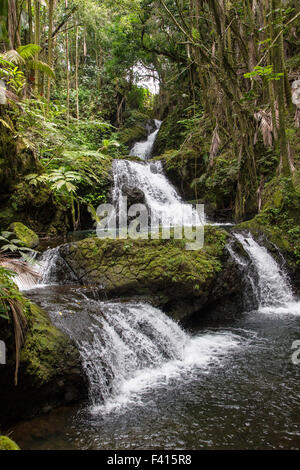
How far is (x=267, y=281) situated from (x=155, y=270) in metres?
3.19

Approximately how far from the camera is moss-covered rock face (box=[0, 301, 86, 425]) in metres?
3.29

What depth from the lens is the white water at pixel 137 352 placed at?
3.97 metres

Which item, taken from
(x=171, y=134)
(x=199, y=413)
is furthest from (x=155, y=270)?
(x=171, y=134)

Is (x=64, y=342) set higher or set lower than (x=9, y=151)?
lower

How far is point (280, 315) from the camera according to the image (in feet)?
21.6

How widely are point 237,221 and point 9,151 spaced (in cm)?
752

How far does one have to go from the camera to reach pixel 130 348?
4629mm

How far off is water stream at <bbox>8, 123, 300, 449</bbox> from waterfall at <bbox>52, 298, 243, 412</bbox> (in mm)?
15

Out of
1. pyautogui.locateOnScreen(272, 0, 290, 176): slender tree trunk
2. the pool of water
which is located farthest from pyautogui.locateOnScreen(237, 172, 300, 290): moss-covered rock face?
the pool of water

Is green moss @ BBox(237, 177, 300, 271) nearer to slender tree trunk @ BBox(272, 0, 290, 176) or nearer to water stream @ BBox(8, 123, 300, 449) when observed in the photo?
slender tree trunk @ BBox(272, 0, 290, 176)

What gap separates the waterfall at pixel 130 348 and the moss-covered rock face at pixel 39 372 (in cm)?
20

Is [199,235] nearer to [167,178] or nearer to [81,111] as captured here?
[167,178]

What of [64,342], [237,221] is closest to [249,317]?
[64,342]
